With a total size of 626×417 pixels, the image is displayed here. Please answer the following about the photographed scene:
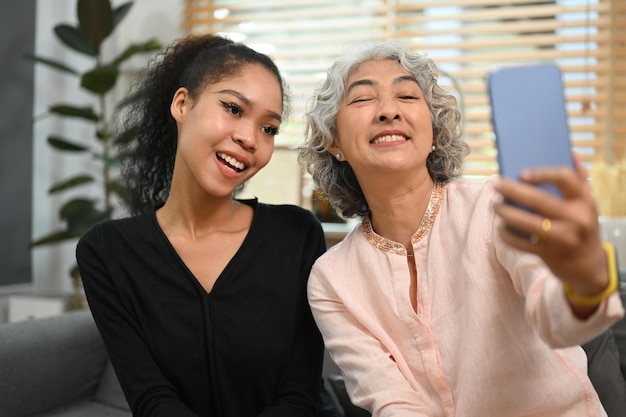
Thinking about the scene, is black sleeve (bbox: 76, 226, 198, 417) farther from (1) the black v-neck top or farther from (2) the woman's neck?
(2) the woman's neck

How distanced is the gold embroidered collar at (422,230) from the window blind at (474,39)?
1.72m

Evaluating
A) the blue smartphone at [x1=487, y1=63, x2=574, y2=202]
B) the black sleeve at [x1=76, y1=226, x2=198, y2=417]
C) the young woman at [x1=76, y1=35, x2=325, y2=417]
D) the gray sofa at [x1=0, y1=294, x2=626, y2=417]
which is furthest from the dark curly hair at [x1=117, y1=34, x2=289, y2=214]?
the blue smartphone at [x1=487, y1=63, x2=574, y2=202]

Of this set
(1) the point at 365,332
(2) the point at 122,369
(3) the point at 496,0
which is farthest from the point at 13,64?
(1) the point at 365,332

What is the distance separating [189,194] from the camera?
1.72 metres

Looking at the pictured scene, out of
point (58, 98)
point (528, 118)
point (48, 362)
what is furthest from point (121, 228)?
point (58, 98)

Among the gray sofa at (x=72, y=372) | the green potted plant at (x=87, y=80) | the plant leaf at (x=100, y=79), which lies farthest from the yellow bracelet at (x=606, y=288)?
the plant leaf at (x=100, y=79)

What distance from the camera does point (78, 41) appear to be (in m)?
3.74

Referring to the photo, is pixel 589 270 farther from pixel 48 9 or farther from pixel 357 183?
pixel 48 9

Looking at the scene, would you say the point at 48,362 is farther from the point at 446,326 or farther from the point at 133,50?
the point at 133,50

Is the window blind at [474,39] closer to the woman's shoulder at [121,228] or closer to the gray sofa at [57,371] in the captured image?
the gray sofa at [57,371]

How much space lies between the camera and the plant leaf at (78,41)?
12.2 ft

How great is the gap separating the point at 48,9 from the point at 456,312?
11.6 ft

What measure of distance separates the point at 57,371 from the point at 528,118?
5.92 feet

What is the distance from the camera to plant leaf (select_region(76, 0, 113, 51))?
12.0 feet
